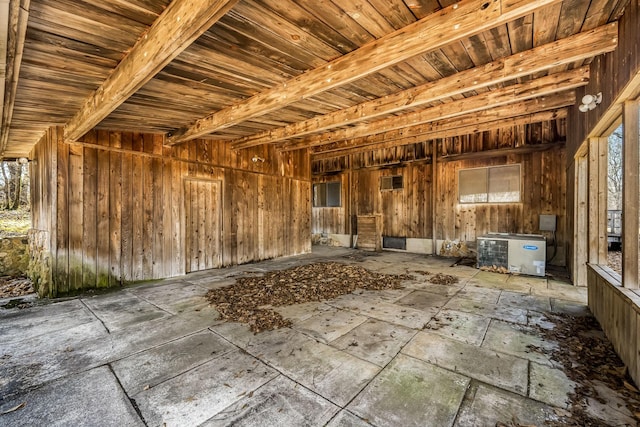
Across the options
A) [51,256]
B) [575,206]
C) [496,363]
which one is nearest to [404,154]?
[575,206]

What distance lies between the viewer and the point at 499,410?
1696 mm

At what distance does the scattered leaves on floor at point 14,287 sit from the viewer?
4325 mm

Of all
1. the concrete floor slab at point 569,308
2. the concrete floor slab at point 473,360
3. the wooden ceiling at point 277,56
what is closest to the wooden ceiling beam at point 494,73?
the wooden ceiling at point 277,56

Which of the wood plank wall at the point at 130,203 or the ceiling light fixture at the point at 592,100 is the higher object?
the ceiling light fixture at the point at 592,100

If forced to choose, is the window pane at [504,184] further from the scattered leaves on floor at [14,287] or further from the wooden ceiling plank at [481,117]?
the scattered leaves on floor at [14,287]

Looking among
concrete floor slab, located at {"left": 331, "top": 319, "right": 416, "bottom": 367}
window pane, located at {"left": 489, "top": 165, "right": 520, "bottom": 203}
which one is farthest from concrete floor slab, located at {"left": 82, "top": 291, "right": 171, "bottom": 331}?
window pane, located at {"left": 489, "top": 165, "right": 520, "bottom": 203}

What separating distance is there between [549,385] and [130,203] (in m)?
5.81

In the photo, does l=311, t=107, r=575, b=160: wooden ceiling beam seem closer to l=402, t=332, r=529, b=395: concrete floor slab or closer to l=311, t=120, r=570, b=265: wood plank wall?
l=311, t=120, r=570, b=265: wood plank wall

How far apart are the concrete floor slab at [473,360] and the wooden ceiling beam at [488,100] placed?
10.8 feet

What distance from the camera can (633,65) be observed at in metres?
1.91

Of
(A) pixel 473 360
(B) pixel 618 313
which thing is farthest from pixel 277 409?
(B) pixel 618 313

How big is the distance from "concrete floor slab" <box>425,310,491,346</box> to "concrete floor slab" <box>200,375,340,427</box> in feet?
5.31

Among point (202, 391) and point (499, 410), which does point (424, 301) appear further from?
point (202, 391)

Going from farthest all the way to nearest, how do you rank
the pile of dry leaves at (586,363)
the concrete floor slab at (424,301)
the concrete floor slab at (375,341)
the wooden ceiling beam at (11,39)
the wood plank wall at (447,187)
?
the wood plank wall at (447,187) → the concrete floor slab at (424,301) → the concrete floor slab at (375,341) → the pile of dry leaves at (586,363) → the wooden ceiling beam at (11,39)
